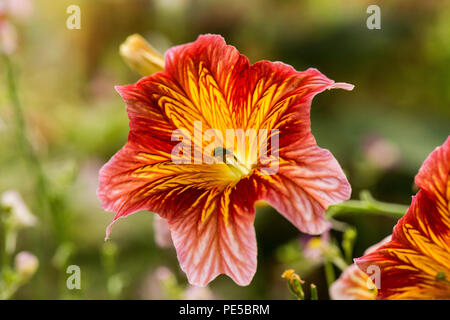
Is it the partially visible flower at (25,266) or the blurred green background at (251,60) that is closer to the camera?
the partially visible flower at (25,266)

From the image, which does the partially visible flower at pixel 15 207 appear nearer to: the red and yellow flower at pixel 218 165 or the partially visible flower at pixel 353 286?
the red and yellow flower at pixel 218 165

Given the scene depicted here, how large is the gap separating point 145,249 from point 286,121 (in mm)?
1085

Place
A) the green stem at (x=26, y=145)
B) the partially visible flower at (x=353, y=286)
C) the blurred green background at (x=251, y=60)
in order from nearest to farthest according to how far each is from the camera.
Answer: the partially visible flower at (x=353, y=286) < the green stem at (x=26, y=145) < the blurred green background at (x=251, y=60)

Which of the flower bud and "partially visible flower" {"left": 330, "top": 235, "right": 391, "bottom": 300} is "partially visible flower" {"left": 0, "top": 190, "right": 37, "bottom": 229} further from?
"partially visible flower" {"left": 330, "top": 235, "right": 391, "bottom": 300}

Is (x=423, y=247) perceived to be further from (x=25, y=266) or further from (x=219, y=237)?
(x=25, y=266)

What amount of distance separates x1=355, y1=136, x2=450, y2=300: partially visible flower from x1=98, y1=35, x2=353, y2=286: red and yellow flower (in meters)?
0.07

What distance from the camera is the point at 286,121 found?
0.40 metres

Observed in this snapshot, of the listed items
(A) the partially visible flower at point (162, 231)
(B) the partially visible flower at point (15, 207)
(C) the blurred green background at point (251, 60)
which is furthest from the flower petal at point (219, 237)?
(C) the blurred green background at point (251, 60)

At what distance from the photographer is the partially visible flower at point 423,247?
38cm

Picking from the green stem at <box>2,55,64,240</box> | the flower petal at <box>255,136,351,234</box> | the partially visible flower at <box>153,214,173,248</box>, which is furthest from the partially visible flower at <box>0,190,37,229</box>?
the flower petal at <box>255,136,351,234</box>

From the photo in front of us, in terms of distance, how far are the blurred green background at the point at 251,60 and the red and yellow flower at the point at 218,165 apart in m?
0.71

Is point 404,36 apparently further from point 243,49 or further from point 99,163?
point 99,163

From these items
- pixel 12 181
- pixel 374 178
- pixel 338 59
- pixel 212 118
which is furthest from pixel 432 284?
pixel 338 59

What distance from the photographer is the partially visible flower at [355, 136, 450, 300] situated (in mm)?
381
